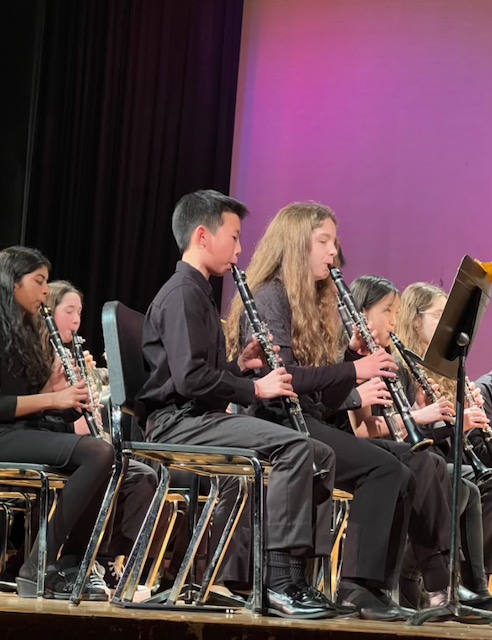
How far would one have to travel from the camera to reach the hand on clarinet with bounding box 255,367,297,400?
2.91m

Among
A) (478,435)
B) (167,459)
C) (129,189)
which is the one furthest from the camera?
(129,189)

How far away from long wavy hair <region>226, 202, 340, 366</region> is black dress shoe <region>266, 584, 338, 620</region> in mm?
875

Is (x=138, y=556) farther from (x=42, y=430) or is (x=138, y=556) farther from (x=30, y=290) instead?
(x=30, y=290)

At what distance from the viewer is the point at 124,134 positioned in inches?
231

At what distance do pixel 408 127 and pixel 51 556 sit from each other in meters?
4.03

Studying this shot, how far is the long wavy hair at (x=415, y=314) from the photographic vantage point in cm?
445

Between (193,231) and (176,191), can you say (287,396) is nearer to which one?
(193,231)

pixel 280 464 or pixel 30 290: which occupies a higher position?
pixel 30 290

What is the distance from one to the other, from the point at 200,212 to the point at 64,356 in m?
0.88

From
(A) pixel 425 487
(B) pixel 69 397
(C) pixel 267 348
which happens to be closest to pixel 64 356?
(B) pixel 69 397

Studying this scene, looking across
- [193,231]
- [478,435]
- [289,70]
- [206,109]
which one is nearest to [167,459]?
[193,231]

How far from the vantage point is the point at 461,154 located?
6188 mm

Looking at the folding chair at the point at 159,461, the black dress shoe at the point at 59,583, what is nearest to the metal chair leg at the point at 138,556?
the folding chair at the point at 159,461

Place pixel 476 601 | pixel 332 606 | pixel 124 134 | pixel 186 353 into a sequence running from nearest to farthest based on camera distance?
pixel 332 606
pixel 186 353
pixel 476 601
pixel 124 134
